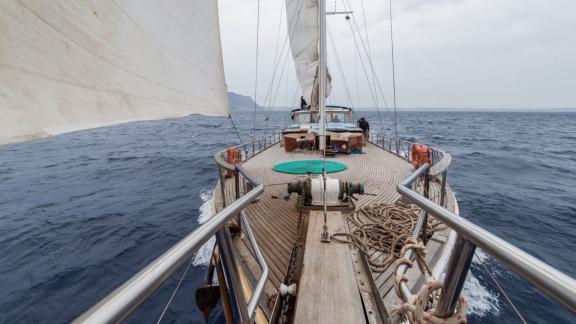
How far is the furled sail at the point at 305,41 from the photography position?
48.7 feet

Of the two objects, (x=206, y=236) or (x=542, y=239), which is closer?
(x=206, y=236)

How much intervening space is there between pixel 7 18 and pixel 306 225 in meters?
3.86

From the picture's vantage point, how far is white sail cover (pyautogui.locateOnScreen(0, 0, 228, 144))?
1.20m

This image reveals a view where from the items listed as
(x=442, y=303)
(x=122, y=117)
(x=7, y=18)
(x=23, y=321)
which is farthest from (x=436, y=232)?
(x=23, y=321)

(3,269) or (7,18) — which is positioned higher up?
(7,18)

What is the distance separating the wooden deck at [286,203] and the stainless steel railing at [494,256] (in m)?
1.32

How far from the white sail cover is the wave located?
2.08 meters

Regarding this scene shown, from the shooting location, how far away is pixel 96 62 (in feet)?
5.59

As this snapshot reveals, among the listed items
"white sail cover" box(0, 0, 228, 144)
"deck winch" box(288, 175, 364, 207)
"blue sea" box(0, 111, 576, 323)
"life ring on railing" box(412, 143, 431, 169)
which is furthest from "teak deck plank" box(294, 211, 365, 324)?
"life ring on railing" box(412, 143, 431, 169)

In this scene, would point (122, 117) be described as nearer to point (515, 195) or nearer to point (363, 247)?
point (363, 247)

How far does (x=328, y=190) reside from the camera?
4.87m

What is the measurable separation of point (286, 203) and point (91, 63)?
464cm

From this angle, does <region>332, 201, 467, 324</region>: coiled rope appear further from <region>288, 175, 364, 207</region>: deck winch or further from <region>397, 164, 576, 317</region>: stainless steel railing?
<region>288, 175, 364, 207</region>: deck winch

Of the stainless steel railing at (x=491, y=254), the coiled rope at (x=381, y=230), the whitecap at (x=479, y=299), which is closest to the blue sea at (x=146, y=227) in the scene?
the whitecap at (x=479, y=299)
